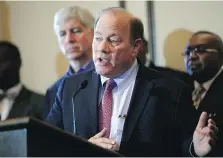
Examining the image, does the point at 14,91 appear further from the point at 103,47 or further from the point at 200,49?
the point at 103,47

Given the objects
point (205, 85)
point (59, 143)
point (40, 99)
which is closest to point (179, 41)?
point (205, 85)

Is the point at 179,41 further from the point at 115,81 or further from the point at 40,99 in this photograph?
the point at 115,81

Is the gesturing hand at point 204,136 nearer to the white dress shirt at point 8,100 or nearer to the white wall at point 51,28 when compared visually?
the white wall at point 51,28

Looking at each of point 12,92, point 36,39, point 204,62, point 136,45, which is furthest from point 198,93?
point 36,39

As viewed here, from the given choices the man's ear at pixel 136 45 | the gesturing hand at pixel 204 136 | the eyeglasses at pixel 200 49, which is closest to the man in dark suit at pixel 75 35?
the eyeglasses at pixel 200 49

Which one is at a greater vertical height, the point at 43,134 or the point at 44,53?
the point at 43,134

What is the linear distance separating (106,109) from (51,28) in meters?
2.44

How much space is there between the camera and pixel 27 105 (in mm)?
3559

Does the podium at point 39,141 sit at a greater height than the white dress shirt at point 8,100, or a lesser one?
greater

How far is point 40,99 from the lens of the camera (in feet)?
11.9

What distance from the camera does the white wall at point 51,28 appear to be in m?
3.70

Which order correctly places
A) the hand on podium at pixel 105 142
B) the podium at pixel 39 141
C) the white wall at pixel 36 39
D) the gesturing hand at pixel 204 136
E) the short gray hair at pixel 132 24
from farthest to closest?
the white wall at pixel 36 39 → the short gray hair at pixel 132 24 → the gesturing hand at pixel 204 136 → the hand on podium at pixel 105 142 → the podium at pixel 39 141

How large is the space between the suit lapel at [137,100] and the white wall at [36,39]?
2.28 m

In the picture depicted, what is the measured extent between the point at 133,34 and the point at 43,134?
0.93m
